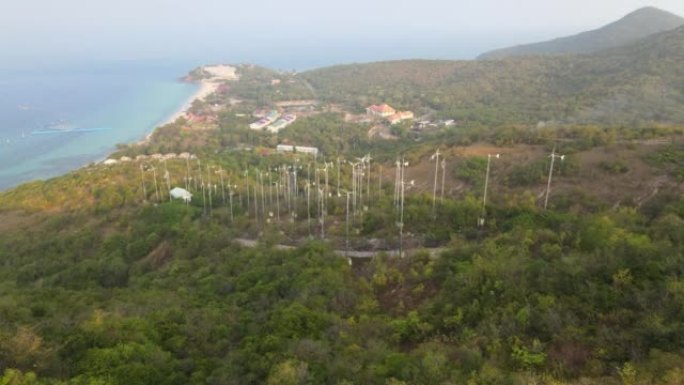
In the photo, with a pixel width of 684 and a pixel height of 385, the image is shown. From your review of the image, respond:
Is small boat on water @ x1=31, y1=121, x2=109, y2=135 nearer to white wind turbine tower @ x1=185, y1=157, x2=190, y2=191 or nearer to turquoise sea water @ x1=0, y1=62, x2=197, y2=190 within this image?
turquoise sea water @ x1=0, y1=62, x2=197, y2=190

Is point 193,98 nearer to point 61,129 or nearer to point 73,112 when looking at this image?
point 73,112

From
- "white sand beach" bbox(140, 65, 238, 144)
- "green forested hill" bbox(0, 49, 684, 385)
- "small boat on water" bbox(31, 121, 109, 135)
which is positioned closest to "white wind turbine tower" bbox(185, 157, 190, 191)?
"green forested hill" bbox(0, 49, 684, 385)

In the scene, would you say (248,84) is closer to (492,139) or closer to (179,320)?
(492,139)

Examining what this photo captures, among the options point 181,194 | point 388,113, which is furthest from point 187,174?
point 388,113

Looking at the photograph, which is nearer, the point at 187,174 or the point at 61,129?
the point at 187,174

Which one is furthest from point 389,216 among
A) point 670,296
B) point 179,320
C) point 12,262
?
point 12,262

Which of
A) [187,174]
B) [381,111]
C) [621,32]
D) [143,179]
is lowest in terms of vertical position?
[143,179]
